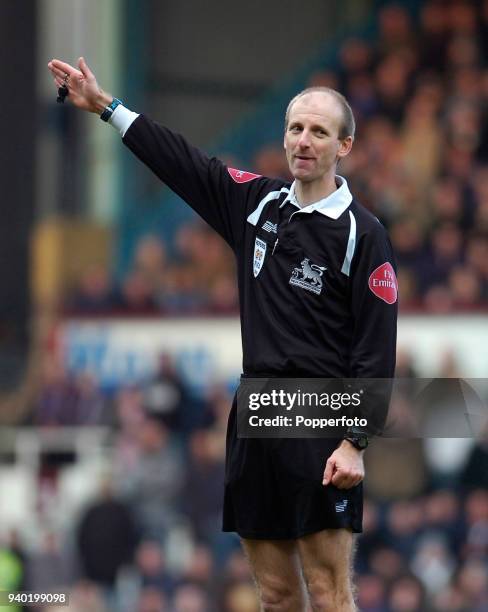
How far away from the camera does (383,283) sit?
5.42 m

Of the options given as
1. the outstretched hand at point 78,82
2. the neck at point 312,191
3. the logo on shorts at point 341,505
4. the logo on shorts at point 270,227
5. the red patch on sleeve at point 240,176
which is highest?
the outstretched hand at point 78,82

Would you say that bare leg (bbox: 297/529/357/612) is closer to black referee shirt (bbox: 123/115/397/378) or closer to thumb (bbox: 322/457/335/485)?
thumb (bbox: 322/457/335/485)

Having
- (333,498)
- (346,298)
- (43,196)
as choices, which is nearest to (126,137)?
(346,298)

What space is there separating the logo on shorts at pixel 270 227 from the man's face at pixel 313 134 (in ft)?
0.63

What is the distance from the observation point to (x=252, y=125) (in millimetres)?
17844

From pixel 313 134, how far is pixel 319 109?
9cm

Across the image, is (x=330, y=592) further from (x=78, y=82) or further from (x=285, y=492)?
(x=78, y=82)

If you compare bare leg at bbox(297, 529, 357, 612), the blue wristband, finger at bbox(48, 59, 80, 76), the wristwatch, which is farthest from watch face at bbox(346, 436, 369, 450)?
finger at bbox(48, 59, 80, 76)

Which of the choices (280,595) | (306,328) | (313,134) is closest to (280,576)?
(280,595)

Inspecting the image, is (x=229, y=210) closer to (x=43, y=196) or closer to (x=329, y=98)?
(x=329, y=98)

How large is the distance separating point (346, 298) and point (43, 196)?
45.8ft

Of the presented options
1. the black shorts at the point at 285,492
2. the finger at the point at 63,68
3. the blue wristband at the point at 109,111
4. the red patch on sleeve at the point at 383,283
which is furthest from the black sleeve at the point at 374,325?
the finger at the point at 63,68

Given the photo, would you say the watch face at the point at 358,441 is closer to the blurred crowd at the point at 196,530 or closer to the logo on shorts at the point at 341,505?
the logo on shorts at the point at 341,505

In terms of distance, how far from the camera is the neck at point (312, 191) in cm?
560
